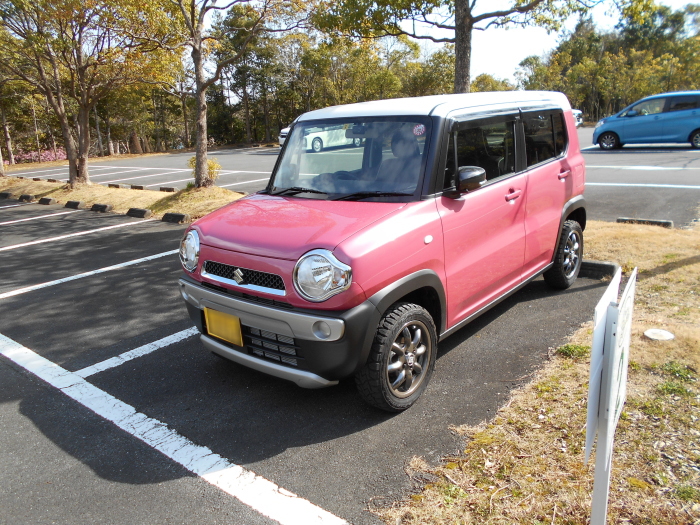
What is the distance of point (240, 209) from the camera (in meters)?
3.64

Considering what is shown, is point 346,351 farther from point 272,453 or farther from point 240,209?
point 240,209

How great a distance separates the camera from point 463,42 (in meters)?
7.39

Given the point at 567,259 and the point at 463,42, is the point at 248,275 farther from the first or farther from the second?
the point at 463,42

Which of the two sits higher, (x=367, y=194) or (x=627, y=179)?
(x=367, y=194)

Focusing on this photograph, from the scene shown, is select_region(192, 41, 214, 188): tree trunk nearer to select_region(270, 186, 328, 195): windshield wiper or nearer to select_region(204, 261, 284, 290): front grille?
select_region(270, 186, 328, 195): windshield wiper

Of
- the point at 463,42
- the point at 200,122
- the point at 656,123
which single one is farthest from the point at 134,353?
the point at 656,123

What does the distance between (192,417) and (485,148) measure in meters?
2.80

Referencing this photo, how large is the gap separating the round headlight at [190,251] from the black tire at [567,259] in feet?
10.8

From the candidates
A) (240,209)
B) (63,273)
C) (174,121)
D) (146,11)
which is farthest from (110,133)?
(240,209)

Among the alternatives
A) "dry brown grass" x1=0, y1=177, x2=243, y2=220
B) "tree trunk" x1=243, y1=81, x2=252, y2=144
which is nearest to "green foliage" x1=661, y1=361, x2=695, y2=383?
"dry brown grass" x1=0, y1=177, x2=243, y2=220

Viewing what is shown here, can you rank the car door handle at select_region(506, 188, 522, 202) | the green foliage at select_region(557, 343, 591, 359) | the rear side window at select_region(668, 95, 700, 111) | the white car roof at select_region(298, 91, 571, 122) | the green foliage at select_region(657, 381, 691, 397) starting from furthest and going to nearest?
the rear side window at select_region(668, 95, 700, 111), the car door handle at select_region(506, 188, 522, 202), the green foliage at select_region(557, 343, 591, 359), the white car roof at select_region(298, 91, 571, 122), the green foliage at select_region(657, 381, 691, 397)

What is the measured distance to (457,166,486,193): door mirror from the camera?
11.0ft

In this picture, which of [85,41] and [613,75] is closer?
[85,41]

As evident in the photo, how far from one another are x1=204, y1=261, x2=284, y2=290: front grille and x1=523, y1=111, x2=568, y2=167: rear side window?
2528mm
